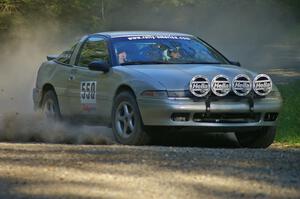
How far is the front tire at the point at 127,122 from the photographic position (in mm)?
9281

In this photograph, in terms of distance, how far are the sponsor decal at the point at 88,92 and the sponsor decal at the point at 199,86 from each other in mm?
1807

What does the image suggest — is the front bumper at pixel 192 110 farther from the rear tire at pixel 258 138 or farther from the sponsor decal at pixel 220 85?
the rear tire at pixel 258 138

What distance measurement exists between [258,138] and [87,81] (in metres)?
2.55

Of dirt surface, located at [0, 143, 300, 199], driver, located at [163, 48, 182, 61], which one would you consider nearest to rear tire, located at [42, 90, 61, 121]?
driver, located at [163, 48, 182, 61]

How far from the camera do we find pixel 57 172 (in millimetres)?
6441

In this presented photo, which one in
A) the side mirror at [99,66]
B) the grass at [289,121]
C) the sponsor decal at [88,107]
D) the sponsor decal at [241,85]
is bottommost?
the grass at [289,121]

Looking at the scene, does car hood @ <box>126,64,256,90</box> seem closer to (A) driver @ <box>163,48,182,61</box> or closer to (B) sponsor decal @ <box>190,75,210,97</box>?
(B) sponsor decal @ <box>190,75,210,97</box>

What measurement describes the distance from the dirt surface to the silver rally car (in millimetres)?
1156

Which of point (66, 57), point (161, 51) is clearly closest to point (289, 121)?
point (161, 51)

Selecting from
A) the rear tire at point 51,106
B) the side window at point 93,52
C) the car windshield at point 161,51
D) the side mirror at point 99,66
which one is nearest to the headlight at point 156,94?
the car windshield at point 161,51

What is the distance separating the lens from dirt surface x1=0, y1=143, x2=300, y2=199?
18.7ft

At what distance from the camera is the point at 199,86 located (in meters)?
9.06

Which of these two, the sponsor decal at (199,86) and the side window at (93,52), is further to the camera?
the side window at (93,52)

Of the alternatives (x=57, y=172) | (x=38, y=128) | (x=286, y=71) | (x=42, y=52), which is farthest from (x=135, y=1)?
(x=57, y=172)
